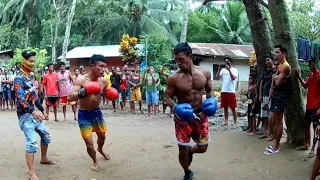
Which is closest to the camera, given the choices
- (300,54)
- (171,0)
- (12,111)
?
(300,54)

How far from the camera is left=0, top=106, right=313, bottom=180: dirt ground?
5.08 m

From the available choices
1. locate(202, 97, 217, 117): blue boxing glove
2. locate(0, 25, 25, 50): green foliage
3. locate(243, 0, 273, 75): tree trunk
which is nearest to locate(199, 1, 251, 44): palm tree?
locate(0, 25, 25, 50): green foliage

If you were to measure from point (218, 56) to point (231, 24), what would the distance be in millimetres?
7735

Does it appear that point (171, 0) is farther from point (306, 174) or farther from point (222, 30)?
point (306, 174)

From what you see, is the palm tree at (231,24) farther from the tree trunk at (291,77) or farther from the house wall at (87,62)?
the tree trunk at (291,77)

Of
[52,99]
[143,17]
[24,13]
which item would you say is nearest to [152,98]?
[52,99]

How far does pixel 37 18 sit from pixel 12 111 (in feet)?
63.2

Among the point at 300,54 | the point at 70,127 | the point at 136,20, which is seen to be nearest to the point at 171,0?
the point at 136,20

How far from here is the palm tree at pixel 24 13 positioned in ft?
94.4

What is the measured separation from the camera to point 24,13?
29891 millimetres

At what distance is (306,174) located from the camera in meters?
4.98

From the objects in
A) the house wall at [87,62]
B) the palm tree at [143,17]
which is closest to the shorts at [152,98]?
the house wall at [87,62]

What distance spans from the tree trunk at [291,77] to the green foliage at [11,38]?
24.3 meters

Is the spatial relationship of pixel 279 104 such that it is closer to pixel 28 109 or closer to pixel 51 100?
pixel 28 109
